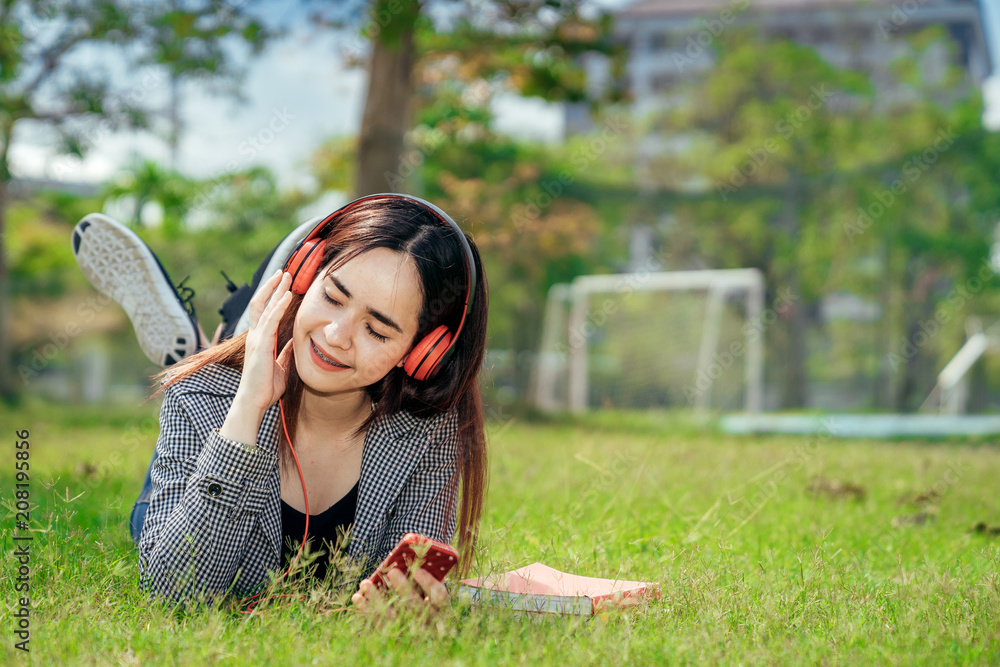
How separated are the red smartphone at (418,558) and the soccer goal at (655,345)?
1105cm

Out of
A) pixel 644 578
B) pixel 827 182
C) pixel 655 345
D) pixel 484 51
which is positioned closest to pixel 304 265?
pixel 644 578

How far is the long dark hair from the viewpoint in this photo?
7.02 feet

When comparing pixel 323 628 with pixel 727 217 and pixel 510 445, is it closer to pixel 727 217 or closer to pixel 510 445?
pixel 510 445

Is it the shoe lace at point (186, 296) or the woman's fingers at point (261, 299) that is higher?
the woman's fingers at point (261, 299)

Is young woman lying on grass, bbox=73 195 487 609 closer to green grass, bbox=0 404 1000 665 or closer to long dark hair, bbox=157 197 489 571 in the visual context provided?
long dark hair, bbox=157 197 489 571

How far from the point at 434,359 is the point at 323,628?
69 centimetres

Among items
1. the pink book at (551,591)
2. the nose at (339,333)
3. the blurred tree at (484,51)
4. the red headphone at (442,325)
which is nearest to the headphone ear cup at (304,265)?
the red headphone at (442,325)

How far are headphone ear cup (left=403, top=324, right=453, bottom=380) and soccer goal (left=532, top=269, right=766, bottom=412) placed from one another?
10657 mm

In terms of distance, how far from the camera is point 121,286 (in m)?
3.33

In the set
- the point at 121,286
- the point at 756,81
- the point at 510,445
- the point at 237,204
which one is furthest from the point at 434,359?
the point at 756,81

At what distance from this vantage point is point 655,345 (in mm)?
14453

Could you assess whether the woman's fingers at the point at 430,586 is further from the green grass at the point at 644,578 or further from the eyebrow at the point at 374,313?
the eyebrow at the point at 374,313

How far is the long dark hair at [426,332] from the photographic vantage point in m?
2.14

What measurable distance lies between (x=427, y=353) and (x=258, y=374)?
1.36 feet
